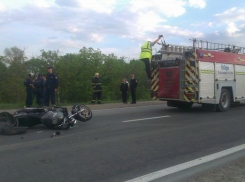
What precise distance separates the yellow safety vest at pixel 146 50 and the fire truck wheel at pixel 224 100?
370cm

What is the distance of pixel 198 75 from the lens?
42.3ft

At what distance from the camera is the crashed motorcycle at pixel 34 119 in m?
8.29

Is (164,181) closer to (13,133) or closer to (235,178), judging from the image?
(235,178)

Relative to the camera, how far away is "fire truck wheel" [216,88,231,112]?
13.9 metres

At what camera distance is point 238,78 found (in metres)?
14.8

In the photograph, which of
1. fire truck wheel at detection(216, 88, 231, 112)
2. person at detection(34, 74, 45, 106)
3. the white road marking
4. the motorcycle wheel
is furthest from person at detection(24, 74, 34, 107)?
the white road marking

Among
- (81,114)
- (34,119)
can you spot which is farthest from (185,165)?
(34,119)

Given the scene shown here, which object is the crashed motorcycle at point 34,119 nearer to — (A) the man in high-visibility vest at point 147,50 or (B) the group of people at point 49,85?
(B) the group of people at point 49,85

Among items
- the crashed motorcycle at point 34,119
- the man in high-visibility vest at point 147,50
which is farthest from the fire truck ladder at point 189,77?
the crashed motorcycle at point 34,119

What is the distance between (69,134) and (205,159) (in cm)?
376

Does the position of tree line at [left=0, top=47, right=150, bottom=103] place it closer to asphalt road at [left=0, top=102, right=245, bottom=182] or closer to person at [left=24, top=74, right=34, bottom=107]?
person at [left=24, top=74, right=34, bottom=107]

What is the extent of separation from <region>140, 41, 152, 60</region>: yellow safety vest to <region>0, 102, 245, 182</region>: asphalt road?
4590mm

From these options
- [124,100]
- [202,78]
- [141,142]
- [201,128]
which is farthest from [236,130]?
[124,100]

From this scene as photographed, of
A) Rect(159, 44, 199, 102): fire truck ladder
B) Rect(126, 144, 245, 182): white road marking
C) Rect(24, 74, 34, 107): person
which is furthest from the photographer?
Rect(24, 74, 34, 107): person
